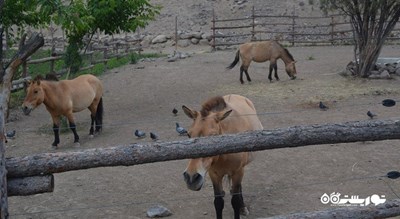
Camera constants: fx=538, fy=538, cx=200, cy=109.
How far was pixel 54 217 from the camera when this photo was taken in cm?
577

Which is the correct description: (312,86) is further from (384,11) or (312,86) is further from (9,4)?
(9,4)

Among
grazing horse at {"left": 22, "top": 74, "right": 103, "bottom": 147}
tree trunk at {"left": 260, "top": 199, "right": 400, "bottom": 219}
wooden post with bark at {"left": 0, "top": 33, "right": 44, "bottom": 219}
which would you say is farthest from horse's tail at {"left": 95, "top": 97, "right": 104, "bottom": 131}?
tree trunk at {"left": 260, "top": 199, "right": 400, "bottom": 219}

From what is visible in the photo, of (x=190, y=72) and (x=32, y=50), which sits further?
(x=190, y=72)

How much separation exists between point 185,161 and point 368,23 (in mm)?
8578

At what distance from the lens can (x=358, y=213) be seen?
11.5 feet

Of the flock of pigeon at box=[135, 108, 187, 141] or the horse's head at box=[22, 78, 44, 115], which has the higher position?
the horse's head at box=[22, 78, 44, 115]

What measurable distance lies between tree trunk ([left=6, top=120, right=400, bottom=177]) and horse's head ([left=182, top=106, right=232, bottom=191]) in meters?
0.66

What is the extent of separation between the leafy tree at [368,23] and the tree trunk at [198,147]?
10701mm

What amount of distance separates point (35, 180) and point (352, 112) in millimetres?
7606

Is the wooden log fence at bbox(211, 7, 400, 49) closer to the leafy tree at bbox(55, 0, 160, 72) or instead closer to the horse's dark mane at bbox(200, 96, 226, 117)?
the leafy tree at bbox(55, 0, 160, 72)

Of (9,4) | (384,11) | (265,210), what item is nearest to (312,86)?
(384,11)

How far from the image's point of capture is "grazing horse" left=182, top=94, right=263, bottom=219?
422 cm

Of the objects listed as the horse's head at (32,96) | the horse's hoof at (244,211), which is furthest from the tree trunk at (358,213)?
the horse's head at (32,96)

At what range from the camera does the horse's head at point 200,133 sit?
417 cm
